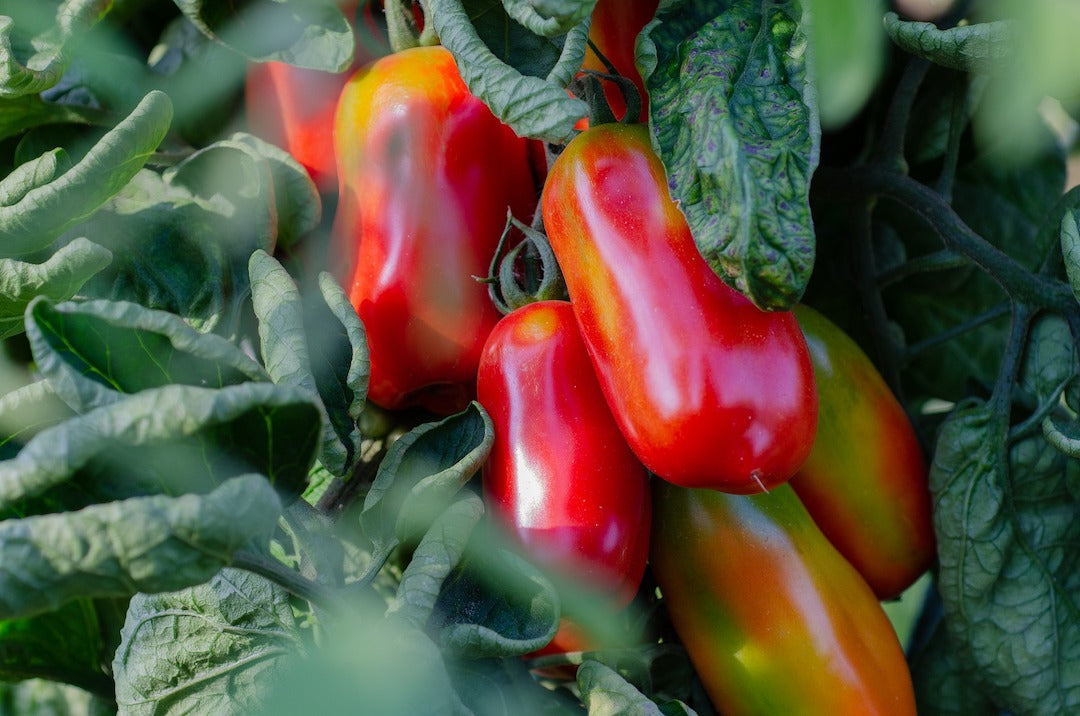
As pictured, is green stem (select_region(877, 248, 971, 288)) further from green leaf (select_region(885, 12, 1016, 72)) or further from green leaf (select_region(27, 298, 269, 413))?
green leaf (select_region(27, 298, 269, 413))

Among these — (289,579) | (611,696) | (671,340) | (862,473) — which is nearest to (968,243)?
(862,473)

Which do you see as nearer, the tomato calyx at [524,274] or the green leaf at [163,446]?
the green leaf at [163,446]

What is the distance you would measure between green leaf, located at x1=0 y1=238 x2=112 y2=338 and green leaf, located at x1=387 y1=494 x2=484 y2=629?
0.22 m

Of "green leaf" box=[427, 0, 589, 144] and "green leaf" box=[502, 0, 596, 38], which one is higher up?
"green leaf" box=[502, 0, 596, 38]

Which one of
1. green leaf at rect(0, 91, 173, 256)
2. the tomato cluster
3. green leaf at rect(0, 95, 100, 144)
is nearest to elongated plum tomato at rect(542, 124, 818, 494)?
the tomato cluster

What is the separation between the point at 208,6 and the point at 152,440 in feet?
1.18

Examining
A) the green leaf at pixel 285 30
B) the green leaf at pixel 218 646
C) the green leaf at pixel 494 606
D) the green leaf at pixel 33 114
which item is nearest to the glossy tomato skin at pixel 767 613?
the green leaf at pixel 494 606

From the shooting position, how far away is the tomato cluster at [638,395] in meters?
0.50

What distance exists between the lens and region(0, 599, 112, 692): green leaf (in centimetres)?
60

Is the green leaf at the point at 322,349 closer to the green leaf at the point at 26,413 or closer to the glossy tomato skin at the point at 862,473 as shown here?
the green leaf at the point at 26,413

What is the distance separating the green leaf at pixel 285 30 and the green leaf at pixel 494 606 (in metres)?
0.32

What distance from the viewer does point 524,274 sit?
62cm

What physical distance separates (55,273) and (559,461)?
280mm

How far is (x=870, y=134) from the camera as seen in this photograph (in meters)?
0.74
